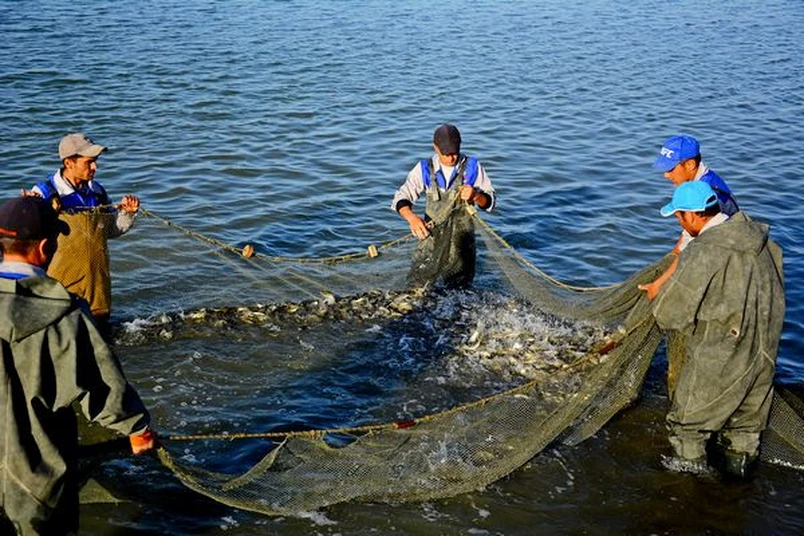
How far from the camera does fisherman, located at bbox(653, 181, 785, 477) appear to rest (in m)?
5.44

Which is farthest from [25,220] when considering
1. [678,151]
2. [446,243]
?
[446,243]

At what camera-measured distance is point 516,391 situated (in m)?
6.36

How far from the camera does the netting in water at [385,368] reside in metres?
5.91

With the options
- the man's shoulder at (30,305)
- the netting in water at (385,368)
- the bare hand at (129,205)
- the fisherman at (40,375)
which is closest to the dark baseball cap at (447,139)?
the netting in water at (385,368)

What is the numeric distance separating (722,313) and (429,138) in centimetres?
1119

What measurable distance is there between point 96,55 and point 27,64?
1779mm

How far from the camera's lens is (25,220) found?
4.10 metres

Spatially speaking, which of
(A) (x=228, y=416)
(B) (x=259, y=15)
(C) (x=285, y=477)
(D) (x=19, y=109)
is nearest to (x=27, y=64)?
(D) (x=19, y=109)

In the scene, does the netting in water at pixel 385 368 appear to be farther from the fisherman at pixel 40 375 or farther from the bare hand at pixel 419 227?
the fisherman at pixel 40 375

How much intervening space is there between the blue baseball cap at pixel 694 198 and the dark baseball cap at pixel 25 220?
3795mm

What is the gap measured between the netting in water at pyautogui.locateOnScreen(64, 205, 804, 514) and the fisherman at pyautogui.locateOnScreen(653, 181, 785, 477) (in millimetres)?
471

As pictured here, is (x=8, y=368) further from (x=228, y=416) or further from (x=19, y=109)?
(x=19, y=109)

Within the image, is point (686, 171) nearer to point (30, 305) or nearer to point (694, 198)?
point (694, 198)

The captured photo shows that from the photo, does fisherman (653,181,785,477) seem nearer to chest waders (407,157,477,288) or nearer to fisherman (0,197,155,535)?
chest waders (407,157,477,288)
